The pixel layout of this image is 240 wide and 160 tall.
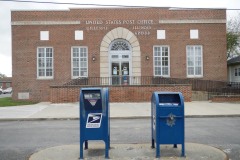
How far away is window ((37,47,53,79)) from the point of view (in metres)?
26.8

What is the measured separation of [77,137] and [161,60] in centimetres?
1788

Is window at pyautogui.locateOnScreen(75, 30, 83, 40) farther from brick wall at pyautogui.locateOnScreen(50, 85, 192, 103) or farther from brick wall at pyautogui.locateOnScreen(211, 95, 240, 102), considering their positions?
brick wall at pyautogui.locateOnScreen(211, 95, 240, 102)

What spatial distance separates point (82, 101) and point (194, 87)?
2023 centimetres

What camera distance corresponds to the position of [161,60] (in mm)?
26922

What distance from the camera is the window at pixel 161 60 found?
26906 mm

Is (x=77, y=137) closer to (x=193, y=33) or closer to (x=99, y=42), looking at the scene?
(x=99, y=42)

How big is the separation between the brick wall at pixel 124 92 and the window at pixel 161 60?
15.1 ft

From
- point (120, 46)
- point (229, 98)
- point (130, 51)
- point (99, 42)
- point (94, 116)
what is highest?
point (99, 42)

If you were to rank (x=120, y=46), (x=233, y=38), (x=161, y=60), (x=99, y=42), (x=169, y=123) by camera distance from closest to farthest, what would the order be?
1. (x=169, y=123)
2. (x=99, y=42)
3. (x=161, y=60)
4. (x=120, y=46)
5. (x=233, y=38)

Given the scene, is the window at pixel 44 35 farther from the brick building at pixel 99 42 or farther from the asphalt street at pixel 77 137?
the asphalt street at pixel 77 137

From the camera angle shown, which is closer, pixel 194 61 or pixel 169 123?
pixel 169 123

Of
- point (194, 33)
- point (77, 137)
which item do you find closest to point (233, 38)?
point (194, 33)

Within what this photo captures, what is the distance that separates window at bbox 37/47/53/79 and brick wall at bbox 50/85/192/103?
4932 mm

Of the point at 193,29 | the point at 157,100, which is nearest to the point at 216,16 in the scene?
the point at 193,29
